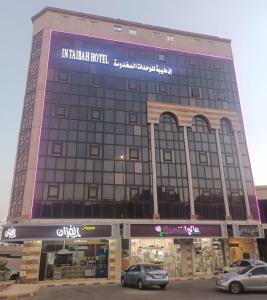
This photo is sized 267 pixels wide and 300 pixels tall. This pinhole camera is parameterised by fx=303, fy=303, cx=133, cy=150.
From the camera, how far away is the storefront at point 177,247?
30531 mm

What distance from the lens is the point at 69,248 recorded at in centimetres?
2881

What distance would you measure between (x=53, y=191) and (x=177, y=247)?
1420 cm

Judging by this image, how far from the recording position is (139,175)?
3328 centimetres

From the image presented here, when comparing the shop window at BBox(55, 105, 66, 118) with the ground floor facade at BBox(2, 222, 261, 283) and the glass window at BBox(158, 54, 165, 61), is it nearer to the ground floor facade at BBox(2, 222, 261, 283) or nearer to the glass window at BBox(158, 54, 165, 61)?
the ground floor facade at BBox(2, 222, 261, 283)

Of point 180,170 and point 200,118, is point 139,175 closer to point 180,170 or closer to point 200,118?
point 180,170

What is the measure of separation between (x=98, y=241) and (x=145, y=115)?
1549 centimetres

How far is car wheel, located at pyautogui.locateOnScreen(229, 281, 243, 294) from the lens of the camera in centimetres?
1698

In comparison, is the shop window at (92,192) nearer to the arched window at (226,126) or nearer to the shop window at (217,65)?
the arched window at (226,126)

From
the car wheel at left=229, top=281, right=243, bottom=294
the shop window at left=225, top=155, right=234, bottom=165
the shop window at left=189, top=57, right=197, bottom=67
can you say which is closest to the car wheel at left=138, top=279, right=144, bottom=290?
the car wheel at left=229, top=281, right=243, bottom=294

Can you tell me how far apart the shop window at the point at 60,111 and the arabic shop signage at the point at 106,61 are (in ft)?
22.6

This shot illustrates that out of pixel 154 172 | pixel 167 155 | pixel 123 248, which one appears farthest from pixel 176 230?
pixel 167 155

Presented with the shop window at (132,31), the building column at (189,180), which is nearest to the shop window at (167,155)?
the building column at (189,180)

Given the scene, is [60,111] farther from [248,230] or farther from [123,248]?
[248,230]

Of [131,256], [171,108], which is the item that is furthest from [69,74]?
[131,256]
